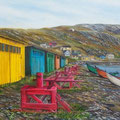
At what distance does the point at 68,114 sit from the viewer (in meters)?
8.66

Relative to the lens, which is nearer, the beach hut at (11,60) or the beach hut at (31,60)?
the beach hut at (11,60)

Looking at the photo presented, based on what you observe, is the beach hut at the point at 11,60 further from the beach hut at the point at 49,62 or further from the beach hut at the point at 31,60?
the beach hut at the point at 49,62

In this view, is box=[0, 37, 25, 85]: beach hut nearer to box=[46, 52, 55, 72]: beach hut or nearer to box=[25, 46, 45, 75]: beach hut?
box=[25, 46, 45, 75]: beach hut

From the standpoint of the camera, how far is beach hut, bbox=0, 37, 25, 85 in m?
14.9

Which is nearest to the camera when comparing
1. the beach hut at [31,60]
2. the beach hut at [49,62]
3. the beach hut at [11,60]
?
the beach hut at [11,60]

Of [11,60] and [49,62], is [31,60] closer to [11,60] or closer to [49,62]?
[11,60]

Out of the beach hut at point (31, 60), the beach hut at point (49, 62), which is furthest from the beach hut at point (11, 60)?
the beach hut at point (49, 62)

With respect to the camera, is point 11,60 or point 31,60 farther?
point 31,60

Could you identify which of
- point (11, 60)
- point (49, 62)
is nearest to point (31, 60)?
point (11, 60)

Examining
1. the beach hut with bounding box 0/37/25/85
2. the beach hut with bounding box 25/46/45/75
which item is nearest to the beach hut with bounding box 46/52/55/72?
the beach hut with bounding box 25/46/45/75

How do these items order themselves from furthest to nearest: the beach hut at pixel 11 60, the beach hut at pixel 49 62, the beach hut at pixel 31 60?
1. the beach hut at pixel 49 62
2. the beach hut at pixel 31 60
3. the beach hut at pixel 11 60

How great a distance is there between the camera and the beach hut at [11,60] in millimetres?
14867

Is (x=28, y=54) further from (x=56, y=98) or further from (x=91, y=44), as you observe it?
(x=91, y=44)

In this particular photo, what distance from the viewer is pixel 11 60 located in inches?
654
